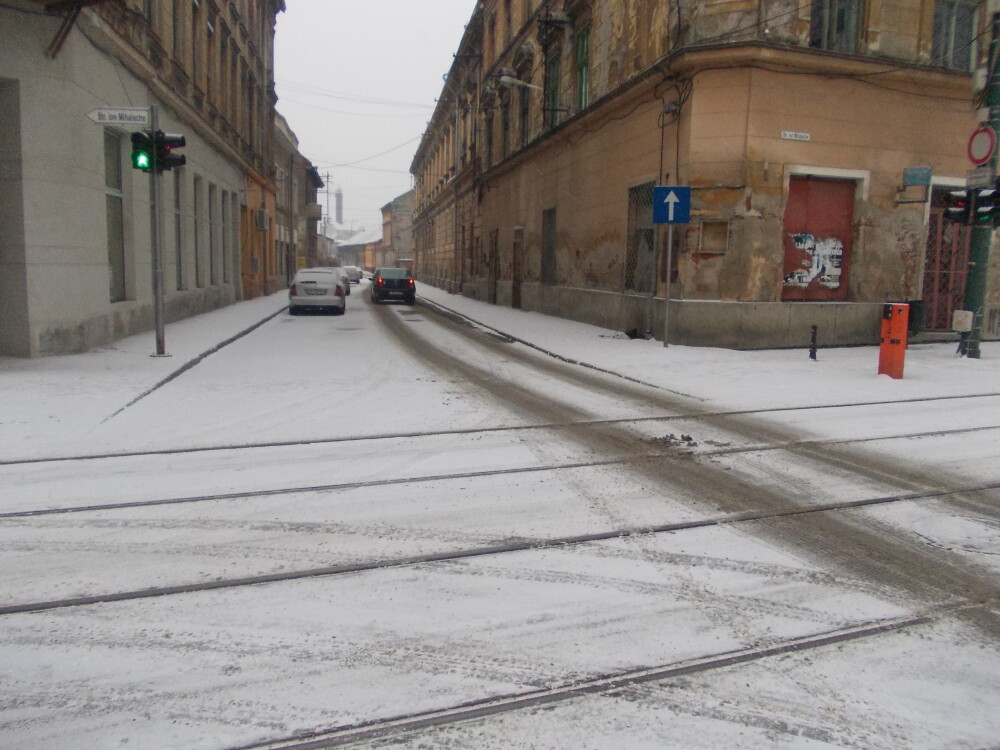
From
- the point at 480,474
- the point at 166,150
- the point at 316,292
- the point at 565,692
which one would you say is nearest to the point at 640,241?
the point at 166,150

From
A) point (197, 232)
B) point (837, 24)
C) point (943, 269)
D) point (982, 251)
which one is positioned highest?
point (837, 24)

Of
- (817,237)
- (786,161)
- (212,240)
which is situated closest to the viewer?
(786,161)

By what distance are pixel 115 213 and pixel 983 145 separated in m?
14.8

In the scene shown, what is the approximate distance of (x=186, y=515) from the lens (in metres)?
4.61

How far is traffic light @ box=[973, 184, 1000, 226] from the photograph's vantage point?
38.9ft

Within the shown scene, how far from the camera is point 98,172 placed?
39.0ft

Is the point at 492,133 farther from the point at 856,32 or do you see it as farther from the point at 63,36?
the point at 63,36

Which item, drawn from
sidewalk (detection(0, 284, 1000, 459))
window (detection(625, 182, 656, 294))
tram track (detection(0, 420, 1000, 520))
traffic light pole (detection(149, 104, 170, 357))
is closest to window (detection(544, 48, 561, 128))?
window (detection(625, 182, 656, 294))

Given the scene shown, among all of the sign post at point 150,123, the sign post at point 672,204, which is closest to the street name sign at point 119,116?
the sign post at point 150,123

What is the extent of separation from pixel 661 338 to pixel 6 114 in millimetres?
11390

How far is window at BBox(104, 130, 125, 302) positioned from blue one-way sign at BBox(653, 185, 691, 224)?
961cm

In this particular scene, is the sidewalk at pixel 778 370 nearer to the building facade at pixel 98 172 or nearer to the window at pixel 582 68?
the window at pixel 582 68

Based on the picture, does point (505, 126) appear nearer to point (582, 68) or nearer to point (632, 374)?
point (582, 68)

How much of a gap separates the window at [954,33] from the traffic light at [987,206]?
13.8 feet
